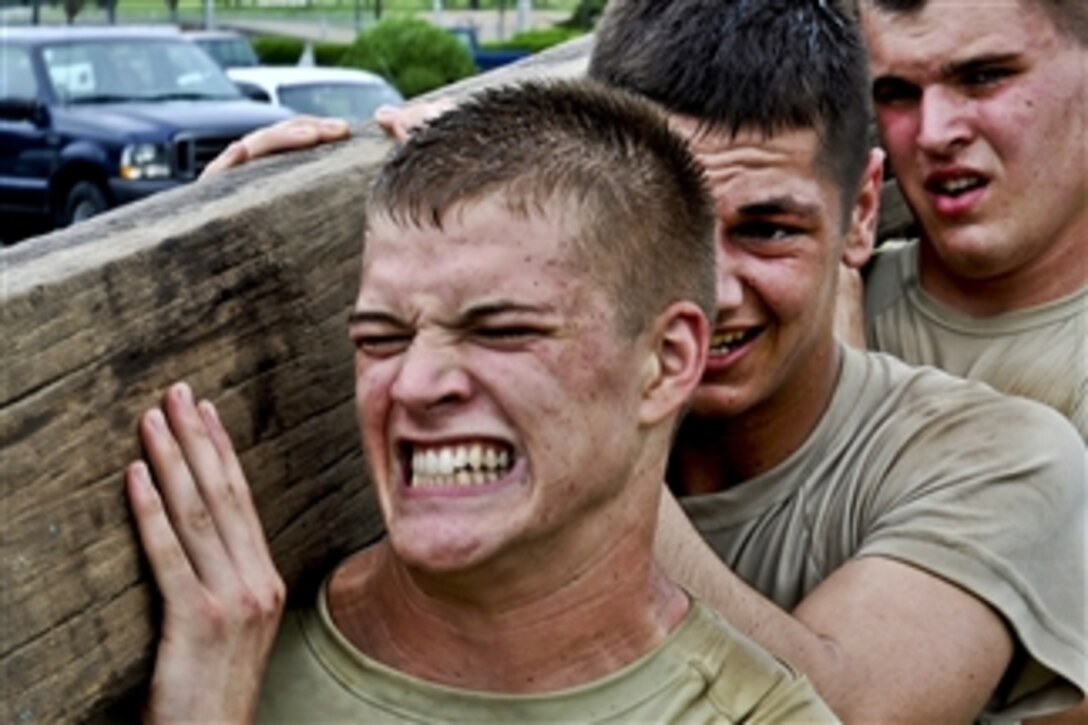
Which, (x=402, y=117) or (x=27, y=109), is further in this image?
(x=27, y=109)

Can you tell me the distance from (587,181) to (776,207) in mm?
511

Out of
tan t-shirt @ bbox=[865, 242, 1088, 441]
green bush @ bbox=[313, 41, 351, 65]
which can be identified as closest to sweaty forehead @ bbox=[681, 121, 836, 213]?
tan t-shirt @ bbox=[865, 242, 1088, 441]

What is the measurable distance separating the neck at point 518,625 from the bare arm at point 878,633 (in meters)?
0.28

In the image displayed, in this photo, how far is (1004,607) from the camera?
8.88ft

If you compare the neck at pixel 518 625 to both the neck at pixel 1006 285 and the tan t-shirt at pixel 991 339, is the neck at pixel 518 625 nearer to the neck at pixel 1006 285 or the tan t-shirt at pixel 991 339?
the tan t-shirt at pixel 991 339

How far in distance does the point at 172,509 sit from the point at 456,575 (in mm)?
273

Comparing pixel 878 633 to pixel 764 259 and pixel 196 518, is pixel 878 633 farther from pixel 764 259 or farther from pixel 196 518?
pixel 196 518

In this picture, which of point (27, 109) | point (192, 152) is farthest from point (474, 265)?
point (27, 109)

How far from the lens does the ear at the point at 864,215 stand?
9.75ft

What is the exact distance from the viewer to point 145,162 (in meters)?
17.8

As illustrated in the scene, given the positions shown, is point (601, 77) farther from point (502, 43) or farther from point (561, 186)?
point (502, 43)

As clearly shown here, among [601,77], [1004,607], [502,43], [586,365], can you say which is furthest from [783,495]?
[502,43]

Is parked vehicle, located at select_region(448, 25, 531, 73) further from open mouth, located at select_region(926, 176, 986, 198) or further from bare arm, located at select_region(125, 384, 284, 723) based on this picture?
bare arm, located at select_region(125, 384, 284, 723)

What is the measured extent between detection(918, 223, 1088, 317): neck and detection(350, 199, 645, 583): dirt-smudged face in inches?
60.3
